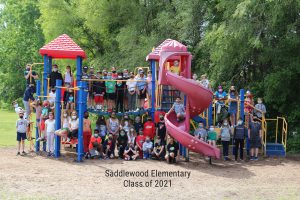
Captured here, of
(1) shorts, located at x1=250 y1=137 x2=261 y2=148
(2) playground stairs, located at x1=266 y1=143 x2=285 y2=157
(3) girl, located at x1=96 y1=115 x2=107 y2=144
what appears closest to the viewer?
(3) girl, located at x1=96 y1=115 x2=107 y2=144

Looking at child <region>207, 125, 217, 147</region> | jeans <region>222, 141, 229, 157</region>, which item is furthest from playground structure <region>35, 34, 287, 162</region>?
jeans <region>222, 141, 229, 157</region>

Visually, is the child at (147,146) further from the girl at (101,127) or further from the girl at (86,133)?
the girl at (86,133)

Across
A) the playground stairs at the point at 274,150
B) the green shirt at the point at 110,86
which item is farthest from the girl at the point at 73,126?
the playground stairs at the point at 274,150

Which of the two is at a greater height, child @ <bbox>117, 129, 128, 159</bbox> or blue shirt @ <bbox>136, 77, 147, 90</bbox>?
blue shirt @ <bbox>136, 77, 147, 90</bbox>

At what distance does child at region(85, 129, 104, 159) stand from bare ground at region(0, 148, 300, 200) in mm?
539

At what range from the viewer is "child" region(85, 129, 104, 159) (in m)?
16.7

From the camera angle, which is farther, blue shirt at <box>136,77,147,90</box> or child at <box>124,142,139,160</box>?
blue shirt at <box>136,77,147,90</box>

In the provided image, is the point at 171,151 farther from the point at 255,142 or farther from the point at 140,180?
the point at 255,142

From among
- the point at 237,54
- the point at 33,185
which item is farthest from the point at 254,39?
the point at 33,185

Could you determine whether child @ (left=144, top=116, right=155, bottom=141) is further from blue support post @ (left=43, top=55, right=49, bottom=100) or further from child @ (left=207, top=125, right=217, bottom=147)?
blue support post @ (left=43, top=55, right=49, bottom=100)

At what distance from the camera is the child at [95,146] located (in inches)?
657

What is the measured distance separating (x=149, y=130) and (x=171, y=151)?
1.49 meters

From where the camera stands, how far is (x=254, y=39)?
65.6 ft

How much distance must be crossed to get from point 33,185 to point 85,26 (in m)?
20.9
